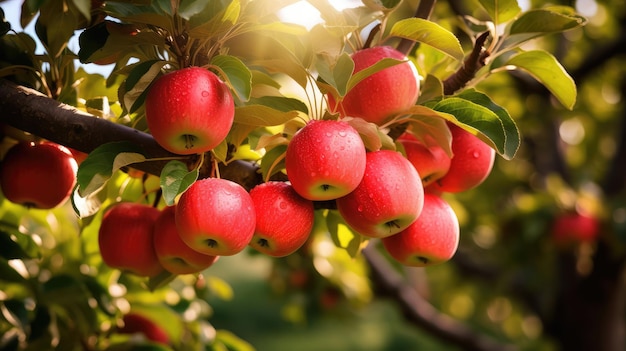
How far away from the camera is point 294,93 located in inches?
41.5

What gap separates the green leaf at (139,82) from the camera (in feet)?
2.56

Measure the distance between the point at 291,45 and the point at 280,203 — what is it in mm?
213

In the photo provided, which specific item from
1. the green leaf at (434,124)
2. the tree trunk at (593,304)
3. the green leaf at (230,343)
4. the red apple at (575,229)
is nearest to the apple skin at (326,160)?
the green leaf at (434,124)

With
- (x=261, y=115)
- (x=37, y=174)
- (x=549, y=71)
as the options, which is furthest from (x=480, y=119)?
(x=37, y=174)

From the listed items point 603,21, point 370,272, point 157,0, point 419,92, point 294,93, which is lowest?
point 370,272

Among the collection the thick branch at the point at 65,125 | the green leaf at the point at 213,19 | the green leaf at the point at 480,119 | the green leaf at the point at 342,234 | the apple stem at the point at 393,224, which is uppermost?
the green leaf at the point at 213,19

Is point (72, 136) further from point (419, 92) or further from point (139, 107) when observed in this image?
point (419, 92)

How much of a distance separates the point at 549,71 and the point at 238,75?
0.45 m

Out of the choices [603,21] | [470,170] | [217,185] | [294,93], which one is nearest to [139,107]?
[217,185]

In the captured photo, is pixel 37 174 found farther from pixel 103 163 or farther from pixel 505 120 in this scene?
pixel 505 120

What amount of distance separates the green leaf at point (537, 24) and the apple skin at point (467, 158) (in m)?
0.15

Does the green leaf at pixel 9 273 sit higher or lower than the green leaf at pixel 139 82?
lower

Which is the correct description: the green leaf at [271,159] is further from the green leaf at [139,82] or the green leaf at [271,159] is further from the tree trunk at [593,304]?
the tree trunk at [593,304]

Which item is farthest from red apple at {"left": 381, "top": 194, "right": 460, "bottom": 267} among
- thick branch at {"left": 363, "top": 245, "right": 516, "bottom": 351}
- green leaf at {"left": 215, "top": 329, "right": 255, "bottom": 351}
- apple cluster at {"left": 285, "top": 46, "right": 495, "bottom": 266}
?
thick branch at {"left": 363, "top": 245, "right": 516, "bottom": 351}
